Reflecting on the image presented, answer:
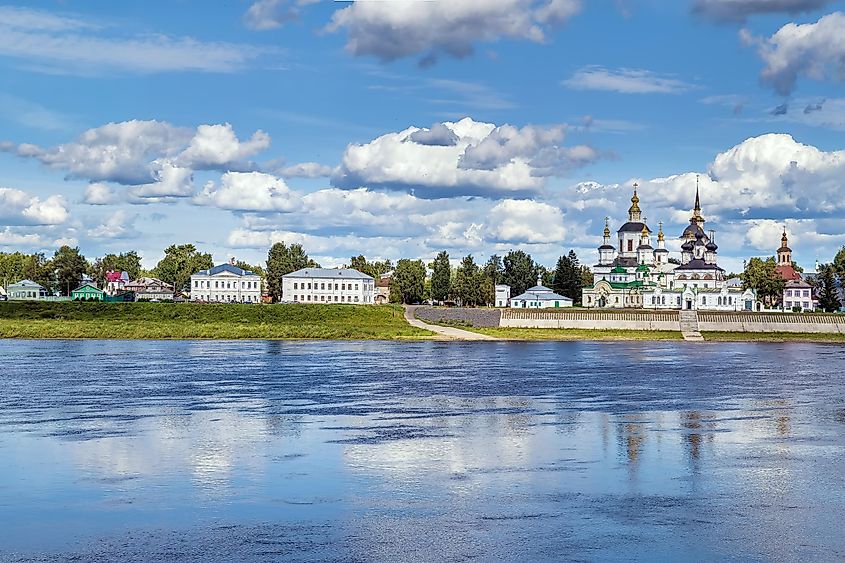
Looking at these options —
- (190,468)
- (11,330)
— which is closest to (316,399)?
(190,468)

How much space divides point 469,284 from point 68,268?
5560cm

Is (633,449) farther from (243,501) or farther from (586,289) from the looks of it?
(586,289)

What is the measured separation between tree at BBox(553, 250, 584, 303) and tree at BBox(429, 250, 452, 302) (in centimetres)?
1572

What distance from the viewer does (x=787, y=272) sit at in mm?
153875

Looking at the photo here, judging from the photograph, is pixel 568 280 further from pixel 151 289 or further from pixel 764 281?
pixel 151 289

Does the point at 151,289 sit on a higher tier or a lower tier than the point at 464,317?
higher

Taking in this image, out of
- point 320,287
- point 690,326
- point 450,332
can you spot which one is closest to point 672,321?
point 690,326

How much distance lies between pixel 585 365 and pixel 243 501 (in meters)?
41.9

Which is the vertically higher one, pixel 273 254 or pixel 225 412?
pixel 273 254

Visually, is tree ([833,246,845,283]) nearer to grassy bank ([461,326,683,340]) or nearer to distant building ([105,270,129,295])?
grassy bank ([461,326,683,340])

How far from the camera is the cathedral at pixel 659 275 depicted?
136000 millimetres

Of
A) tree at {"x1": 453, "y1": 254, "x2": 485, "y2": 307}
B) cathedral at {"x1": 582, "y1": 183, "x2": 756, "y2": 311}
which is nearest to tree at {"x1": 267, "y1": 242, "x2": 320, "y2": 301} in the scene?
tree at {"x1": 453, "y1": 254, "x2": 485, "y2": 307}

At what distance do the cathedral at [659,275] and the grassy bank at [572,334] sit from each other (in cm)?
2881

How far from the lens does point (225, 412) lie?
36844mm
